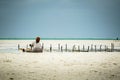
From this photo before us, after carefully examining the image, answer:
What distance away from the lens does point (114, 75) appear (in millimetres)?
10211

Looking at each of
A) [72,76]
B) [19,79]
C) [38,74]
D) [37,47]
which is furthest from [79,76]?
[37,47]

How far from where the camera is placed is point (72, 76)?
10.1 meters

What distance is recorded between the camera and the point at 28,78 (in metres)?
9.59

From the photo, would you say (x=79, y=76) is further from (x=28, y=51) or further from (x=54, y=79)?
(x=28, y=51)

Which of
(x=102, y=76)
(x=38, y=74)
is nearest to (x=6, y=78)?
(x=38, y=74)

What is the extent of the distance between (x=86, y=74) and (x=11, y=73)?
Answer: 124 inches

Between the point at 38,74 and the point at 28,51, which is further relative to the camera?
the point at 28,51

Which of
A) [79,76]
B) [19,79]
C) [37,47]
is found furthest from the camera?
[37,47]

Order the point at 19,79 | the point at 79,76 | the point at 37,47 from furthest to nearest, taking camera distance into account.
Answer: the point at 37,47 < the point at 79,76 < the point at 19,79

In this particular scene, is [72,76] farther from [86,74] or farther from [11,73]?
[11,73]

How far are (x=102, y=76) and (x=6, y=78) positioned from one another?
375 centimetres

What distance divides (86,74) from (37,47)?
43.7ft

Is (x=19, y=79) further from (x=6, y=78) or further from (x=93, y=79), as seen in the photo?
(x=93, y=79)

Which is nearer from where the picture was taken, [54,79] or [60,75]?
[54,79]
